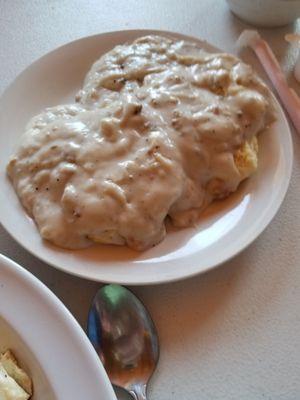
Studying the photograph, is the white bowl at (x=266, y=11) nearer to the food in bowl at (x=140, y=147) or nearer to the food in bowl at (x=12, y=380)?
the food in bowl at (x=140, y=147)

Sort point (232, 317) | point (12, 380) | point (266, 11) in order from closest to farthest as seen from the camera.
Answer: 1. point (12, 380)
2. point (232, 317)
3. point (266, 11)

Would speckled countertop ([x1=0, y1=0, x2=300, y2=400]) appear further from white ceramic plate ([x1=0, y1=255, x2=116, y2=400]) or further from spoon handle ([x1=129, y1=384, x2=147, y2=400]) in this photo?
white ceramic plate ([x1=0, y1=255, x2=116, y2=400])

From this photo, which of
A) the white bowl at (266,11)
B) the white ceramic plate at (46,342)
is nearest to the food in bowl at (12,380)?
the white ceramic plate at (46,342)

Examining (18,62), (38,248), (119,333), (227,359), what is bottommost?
(227,359)

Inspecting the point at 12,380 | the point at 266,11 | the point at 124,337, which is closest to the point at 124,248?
the point at 124,337

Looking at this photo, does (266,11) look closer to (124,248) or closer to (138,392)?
(124,248)

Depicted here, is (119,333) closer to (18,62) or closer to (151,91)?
(151,91)

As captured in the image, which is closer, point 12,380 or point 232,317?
point 12,380

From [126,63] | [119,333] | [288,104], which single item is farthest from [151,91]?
[119,333]
